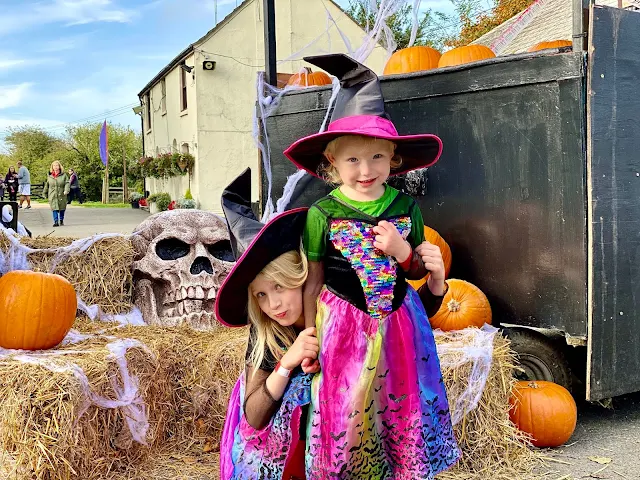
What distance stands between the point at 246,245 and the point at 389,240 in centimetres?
44

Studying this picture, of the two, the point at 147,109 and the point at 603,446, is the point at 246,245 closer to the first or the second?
the point at 603,446

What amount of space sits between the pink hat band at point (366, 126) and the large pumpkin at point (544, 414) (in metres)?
2.35

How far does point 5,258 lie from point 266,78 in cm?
241

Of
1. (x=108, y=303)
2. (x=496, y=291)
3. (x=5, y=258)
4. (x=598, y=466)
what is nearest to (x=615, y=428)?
(x=598, y=466)

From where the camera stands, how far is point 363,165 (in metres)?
2.07

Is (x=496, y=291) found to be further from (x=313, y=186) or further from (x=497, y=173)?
(x=313, y=186)

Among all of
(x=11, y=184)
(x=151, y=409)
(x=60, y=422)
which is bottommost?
(x=151, y=409)

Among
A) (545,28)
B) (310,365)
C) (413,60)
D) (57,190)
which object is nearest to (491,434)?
(310,365)

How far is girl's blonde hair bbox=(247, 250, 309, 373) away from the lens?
2041mm

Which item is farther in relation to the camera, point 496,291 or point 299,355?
point 496,291

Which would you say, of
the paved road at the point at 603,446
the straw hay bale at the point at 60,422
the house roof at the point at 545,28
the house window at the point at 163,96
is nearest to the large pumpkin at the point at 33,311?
the straw hay bale at the point at 60,422

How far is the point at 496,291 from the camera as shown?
431 cm

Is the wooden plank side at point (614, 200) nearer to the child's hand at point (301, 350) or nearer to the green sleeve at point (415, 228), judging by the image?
the green sleeve at point (415, 228)

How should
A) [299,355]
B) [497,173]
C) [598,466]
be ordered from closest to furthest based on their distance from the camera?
[299,355], [598,466], [497,173]
